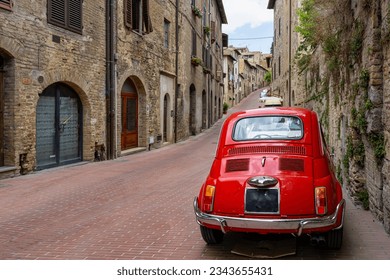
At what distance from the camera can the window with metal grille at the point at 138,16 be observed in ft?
50.1

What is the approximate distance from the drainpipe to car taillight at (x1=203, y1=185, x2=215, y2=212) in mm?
10085

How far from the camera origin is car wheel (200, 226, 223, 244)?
15.8 feet

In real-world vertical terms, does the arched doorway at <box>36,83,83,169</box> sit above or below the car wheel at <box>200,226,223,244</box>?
above

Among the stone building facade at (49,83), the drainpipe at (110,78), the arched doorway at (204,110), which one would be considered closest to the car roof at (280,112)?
the stone building facade at (49,83)

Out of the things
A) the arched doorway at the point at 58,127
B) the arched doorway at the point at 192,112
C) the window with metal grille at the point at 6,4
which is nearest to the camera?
the window with metal grille at the point at 6,4

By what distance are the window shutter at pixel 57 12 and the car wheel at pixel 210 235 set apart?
8.48 meters

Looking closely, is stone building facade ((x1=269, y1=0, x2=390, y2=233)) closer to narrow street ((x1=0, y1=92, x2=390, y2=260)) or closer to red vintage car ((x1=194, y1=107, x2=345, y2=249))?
narrow street ((x1=0, y1=92, x2=390, y2=260))

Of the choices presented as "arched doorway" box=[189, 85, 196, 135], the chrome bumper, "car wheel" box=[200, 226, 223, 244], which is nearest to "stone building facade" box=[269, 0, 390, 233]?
the chrome bumper

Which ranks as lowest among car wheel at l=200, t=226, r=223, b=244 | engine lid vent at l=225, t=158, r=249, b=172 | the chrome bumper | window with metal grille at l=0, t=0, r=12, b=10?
car wheel at l=200, t=226, r=223, b=244

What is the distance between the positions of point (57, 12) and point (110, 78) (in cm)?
315

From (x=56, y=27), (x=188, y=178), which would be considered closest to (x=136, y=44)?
(x=56, y=27)

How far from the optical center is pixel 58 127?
11.9 m

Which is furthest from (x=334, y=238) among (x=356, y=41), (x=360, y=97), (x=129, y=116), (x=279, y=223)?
(x=129, y=116)

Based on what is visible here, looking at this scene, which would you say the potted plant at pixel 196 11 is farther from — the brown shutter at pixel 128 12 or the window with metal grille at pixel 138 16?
the brown shutter at pixel 128 12
